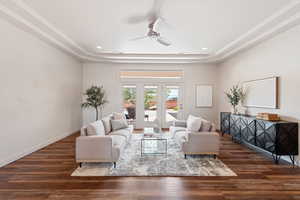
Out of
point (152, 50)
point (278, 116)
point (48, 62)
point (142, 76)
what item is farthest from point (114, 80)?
point (278, 116)

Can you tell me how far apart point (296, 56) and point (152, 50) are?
12.7 feet

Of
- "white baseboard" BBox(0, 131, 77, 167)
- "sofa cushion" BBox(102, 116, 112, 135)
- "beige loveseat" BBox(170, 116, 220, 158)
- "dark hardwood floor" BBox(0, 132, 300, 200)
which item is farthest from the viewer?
"sofa cushion" BBox(102, 116, 112, 135)

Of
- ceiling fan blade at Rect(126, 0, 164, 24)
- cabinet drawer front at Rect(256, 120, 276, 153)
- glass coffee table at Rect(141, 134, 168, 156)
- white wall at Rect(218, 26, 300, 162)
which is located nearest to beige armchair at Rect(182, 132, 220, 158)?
glass coffee table at Rect(141, 134, 168, 156)

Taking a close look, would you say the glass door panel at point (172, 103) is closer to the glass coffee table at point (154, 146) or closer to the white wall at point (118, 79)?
the white wall at point (118, 79)

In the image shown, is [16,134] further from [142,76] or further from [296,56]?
[296,56]

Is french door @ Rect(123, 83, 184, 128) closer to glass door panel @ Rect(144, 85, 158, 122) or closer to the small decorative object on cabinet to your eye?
glass door panel @ Rect(144, 85, 158, 122)

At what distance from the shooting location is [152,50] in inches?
227

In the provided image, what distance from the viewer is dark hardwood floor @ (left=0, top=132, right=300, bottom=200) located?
238cm

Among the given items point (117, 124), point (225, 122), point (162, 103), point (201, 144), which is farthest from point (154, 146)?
point (162, 103)

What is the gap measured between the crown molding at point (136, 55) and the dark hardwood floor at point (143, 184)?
115 inches

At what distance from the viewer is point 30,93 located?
4.00m

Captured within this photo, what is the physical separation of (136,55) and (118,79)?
4.73 ft

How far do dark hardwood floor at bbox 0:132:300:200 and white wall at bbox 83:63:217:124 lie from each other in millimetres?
3782

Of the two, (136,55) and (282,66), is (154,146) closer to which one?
(136,55)
